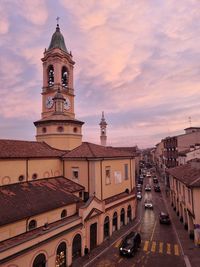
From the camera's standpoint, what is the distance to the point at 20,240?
62.0 feet

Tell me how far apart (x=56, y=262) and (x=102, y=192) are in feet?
39.8

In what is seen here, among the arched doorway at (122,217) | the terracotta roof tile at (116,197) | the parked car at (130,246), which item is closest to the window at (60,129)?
the terracotta roof tile at (116,197)

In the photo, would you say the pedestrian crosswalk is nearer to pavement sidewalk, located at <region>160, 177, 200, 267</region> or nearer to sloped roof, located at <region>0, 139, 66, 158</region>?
pavement sidewalk, located at <region>160, 177, 200, 267</region>

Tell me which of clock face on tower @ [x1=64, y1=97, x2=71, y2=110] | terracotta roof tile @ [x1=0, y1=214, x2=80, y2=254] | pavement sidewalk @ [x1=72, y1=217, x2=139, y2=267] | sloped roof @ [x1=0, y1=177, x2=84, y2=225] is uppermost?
clock face on tower @ [x1=64, y1=97, x2=71, y2=110]

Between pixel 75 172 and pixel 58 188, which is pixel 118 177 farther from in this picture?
pixel 58 188

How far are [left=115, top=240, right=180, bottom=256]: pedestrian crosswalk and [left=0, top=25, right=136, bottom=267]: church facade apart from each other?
17.6 ft

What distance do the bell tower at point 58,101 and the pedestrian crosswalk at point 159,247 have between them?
60.0ft

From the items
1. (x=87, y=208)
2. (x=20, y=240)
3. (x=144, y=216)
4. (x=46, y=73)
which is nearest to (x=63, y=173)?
(x=87, y=208)

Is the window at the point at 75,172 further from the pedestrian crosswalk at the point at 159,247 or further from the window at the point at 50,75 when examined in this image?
the window at the point at 50,75

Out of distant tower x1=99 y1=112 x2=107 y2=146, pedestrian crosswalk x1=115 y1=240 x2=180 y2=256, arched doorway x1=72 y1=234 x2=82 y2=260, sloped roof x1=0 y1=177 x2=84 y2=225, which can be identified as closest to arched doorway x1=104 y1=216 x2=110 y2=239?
pedestrian crosswalk x1=115 y1=240 x2=180 y2=256

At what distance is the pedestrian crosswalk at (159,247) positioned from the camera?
2683 cm

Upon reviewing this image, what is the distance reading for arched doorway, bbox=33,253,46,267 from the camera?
19.7 m

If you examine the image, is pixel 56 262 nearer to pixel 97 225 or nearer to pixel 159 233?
pixel 97 225

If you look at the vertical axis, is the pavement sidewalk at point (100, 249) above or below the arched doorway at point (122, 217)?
below
